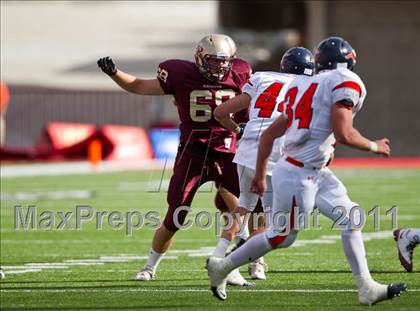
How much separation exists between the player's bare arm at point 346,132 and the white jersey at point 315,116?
82 millimetres

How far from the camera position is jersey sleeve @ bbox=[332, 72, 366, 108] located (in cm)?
661

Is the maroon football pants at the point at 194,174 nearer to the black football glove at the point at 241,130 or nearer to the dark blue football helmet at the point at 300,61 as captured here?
the black football glove at the point at 241,130

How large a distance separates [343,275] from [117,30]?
3982cm

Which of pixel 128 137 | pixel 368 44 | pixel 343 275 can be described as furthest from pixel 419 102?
pixel 343 275

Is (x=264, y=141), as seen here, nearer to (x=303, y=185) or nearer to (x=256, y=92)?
(x=303, y=185)

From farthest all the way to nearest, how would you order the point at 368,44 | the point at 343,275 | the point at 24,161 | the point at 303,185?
1. the point at 368,44
2. the point at 24,161
3. the point at 343,275
4. the point at 303,185

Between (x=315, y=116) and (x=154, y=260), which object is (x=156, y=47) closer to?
(x=154, y=260)

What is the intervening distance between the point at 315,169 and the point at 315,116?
0.30m

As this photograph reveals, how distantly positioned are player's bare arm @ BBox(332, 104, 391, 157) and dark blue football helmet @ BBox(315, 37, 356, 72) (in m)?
0.33

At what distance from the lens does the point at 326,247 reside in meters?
10.5

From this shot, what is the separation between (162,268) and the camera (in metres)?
9.07

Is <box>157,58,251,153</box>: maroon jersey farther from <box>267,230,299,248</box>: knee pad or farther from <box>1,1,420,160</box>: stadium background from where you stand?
<box>1,1,420,160</box>: stadium background

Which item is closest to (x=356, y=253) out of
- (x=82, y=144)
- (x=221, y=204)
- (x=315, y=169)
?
(x=315, y=169)

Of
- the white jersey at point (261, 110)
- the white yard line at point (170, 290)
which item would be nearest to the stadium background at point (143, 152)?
the white yard line at point (170, 290)
